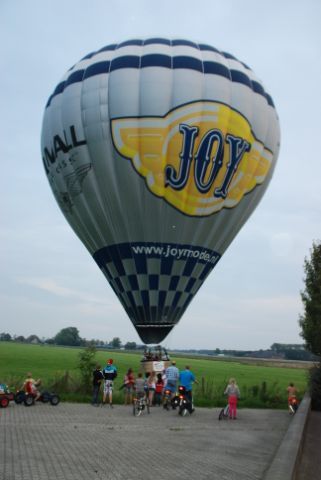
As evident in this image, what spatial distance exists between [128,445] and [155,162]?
476 inches

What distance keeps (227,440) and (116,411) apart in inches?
222

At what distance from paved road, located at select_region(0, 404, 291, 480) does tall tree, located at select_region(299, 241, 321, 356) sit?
1050cm

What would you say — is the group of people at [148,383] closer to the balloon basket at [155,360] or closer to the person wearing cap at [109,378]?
the person wearing cap at [109,378]

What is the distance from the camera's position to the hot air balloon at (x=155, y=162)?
20.8 meters

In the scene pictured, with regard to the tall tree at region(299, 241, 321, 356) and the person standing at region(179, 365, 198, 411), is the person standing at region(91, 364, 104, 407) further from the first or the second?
the tall tree at region(299, 241, 321, 356)

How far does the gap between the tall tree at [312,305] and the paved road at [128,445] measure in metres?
10.5

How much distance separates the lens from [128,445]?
1080 cm

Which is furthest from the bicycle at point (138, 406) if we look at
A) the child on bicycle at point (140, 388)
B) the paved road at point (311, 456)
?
the paved road at point (311, 456)

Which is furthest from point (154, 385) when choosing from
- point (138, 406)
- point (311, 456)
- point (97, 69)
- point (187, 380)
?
point (97, 69)

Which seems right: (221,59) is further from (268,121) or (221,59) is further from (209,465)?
(209,465)

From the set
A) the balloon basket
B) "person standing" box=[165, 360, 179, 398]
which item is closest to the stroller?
"person standing" box=[165, 360, 179, 398]

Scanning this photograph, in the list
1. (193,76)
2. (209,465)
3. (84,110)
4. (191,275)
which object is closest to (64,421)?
(209,465)

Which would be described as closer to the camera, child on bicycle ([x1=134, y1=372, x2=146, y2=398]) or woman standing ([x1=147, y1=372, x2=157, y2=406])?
child on bicycle ([x1=134, y1=372, x2=146, y2=398])

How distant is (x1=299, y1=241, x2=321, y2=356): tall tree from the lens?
87.0 feet
